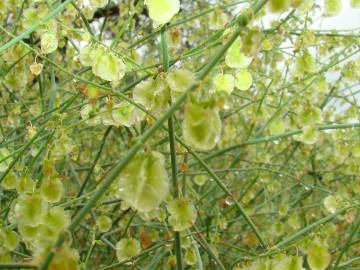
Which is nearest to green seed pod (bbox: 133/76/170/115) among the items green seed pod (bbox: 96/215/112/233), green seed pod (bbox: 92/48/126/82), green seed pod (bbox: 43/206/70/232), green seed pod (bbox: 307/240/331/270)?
green seed pod (bbox: 92/48/126/82)

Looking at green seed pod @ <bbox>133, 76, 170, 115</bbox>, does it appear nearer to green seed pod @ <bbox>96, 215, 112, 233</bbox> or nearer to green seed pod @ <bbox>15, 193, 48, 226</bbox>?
green seed pod @ <bbox>15, 193, 48, 226</bbox>

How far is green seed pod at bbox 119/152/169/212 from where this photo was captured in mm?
785

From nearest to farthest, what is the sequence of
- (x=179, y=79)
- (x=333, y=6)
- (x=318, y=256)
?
(x=179, y=79) → (x=318, y=256) → (x=333, y=6)

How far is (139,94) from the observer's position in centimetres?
102

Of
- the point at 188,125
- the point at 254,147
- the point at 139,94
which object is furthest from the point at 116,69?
the point at 254,147

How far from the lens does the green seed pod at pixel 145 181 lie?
2.58ft

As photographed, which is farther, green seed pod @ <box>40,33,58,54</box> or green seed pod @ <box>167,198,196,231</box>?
green seed pod @ <box>40,33,58,54</box>

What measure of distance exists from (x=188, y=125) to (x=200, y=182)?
163 centimetres

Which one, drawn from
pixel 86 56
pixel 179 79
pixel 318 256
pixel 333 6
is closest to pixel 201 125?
pixel 179 79

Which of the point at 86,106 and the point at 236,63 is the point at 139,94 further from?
the point at 86,106

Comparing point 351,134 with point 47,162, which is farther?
point 351,134

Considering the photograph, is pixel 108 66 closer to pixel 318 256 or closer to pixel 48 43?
pixel 48 43

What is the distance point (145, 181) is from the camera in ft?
2.56

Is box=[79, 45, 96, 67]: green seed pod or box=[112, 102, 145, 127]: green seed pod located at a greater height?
box=[79, 45, 96, 67]: green seed pod
